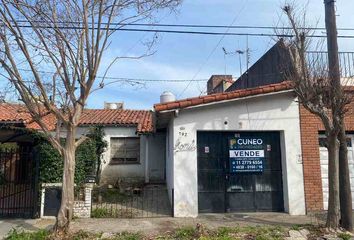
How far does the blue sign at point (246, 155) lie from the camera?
12008 mm

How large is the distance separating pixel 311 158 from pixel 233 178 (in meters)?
2.46

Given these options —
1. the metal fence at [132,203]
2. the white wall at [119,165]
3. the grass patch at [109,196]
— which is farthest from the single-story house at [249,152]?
the white wall at [119,165]

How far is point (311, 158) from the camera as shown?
12.0 metres

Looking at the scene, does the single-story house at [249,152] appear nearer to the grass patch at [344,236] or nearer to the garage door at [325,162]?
the garage door at [325,162]

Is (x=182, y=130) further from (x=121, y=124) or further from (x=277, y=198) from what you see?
(x=121, y=124)

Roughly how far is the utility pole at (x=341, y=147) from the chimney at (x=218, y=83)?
1222cm

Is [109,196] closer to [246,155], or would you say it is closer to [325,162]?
[246,155]

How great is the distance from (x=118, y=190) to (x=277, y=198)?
6535 millimetres

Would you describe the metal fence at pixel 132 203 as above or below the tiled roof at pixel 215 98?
below

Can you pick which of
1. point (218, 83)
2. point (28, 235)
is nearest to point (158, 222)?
point (28, 235)

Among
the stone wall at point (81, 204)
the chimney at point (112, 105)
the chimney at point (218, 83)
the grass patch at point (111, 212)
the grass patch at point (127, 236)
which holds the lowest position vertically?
the grass patch at point (127, 236)

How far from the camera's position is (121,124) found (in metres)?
18.3

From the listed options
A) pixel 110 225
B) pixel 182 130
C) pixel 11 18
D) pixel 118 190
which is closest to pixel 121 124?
pixel 118 190

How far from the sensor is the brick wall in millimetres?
11828
